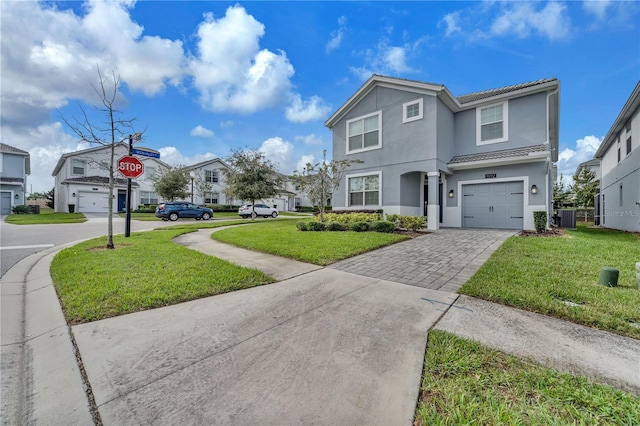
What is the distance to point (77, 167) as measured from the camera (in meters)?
28.0

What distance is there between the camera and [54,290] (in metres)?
4.23

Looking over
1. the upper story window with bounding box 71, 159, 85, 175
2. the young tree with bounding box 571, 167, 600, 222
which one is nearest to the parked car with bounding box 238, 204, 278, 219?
the upper story window with bounding box 71, 159, 85, 175

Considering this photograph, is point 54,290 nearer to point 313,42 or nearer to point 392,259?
point 392,259

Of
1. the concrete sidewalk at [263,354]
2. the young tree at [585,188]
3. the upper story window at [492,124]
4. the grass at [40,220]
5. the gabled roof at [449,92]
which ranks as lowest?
the concrete sidewalk at [263,354]

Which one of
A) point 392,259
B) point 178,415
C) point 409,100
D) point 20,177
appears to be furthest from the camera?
point 20,177

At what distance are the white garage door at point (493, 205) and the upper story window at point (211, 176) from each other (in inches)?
1228

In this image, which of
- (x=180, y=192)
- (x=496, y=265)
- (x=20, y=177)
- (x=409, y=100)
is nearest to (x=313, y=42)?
(x=409, y=100)

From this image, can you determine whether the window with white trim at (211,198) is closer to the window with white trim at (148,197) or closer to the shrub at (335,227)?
the window with white trim at (148,197)

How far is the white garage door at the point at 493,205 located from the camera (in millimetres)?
11930

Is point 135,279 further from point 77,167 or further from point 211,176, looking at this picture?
point 77,167

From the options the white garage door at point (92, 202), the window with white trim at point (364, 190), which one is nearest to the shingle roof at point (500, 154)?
the window with white trim at point (364, 190)

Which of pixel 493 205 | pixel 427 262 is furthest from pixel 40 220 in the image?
pixel 493 205

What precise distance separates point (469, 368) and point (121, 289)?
15.5ft

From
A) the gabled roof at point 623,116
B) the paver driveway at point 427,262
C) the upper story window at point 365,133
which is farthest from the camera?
the upper story window at point 365,133
